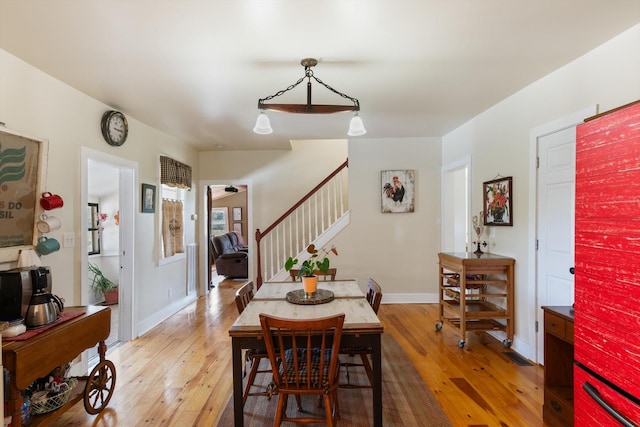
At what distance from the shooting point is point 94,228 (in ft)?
17.1

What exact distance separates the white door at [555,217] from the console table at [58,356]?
11.6ft

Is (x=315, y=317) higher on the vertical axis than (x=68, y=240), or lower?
lower

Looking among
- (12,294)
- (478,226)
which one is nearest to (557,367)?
(478,226)

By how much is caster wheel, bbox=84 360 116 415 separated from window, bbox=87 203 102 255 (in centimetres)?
336

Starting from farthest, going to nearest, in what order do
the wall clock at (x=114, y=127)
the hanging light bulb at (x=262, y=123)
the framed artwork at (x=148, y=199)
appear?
the framed artwork at (x=148, y=199)
the wall clock at (x=114, y=127)
the hanging light bulb at (x=262, y=123)

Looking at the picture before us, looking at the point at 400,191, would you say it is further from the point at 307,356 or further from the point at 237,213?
the point at 237,213

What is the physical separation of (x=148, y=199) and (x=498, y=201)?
13.2 feet

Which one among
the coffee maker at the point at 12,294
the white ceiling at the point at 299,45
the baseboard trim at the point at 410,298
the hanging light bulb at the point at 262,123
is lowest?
the baseboard trim at the point at 410,298

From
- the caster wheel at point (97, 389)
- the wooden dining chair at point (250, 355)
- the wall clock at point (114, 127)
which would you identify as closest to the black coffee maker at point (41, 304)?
the caster wheel at point (97, 389)

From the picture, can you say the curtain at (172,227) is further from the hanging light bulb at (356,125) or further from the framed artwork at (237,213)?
the framed artwork at (237,213)

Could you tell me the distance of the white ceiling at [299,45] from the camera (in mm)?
1830

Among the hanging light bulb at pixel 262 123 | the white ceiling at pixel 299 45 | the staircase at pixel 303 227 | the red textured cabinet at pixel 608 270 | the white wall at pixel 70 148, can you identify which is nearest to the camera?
the red textured cabinet at pixel 608 270

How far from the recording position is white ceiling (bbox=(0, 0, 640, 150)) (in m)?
1.83

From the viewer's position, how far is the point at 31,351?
69.1 inches
